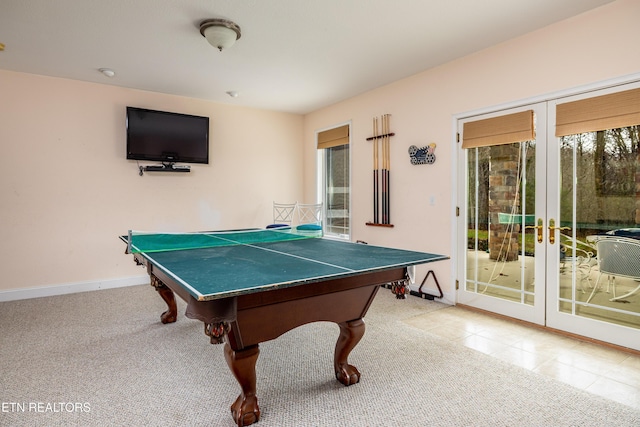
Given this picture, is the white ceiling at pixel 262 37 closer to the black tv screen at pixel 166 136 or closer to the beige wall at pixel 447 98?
the beige wall at pixel 447 98

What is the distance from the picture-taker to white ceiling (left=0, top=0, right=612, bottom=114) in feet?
8.42

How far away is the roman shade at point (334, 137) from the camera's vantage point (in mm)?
5105

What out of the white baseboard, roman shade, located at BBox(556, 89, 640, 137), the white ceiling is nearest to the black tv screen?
the white ceiling

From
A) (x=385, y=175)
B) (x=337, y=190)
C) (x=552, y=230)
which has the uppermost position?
(x=385, y=175)

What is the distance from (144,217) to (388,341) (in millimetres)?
3570

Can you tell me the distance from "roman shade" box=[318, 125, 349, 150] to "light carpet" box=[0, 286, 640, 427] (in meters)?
2.94

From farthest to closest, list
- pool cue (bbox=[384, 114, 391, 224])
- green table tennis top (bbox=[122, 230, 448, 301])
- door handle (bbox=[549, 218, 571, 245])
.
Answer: pool cue (bbox=[384, 114, 391, 224]), door handle (bbox=[549, 218, 571, 245]), green table tennis top (bbox=[122, 230, 448, 301])

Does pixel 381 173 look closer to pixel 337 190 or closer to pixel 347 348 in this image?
pixel 337 190

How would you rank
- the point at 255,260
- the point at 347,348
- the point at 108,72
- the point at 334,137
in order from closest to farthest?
1. the point at 255,260
2. the point at 347,348
3. the point at 108,72
4. the point at 334,137

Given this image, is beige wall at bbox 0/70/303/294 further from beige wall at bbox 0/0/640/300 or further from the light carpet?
the light carpet

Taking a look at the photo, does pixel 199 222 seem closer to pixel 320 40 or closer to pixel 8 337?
pixel 8 337

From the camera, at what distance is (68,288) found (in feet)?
13.7

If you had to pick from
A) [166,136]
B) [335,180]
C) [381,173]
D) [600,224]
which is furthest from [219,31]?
[600,224]

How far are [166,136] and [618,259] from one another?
4937 mm
